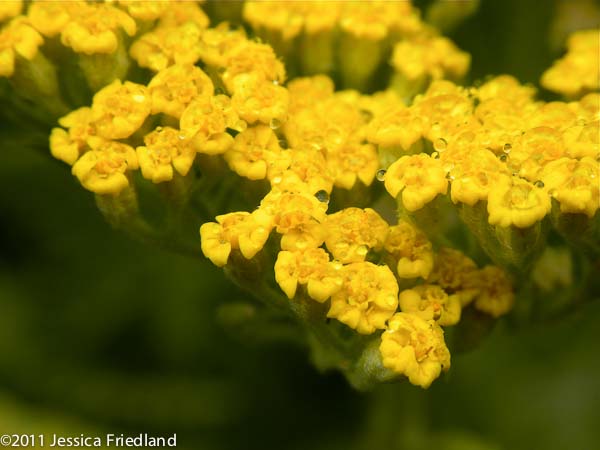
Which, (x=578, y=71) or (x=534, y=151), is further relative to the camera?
(x=578, y=71)

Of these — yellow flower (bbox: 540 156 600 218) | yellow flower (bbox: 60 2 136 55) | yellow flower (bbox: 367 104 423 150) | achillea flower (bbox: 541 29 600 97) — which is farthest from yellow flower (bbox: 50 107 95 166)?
achillea flower (bbox: 541 29 600 97)

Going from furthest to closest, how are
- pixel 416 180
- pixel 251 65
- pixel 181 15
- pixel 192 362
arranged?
pixel 192 362 < pixel 181 15 < pixel 251 65 < pixel 416 180

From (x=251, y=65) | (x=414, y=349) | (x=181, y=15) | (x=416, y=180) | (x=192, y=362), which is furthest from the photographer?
(x=192, y=362)

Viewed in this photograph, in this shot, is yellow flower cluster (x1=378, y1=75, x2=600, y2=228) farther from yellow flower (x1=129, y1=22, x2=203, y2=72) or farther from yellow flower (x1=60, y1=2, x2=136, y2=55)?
yellow flower (x1=60, y1=2, x2=136, y2=55)

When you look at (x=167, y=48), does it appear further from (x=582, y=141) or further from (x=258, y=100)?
(x=582, y=141)

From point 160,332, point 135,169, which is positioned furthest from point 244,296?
point 135,169

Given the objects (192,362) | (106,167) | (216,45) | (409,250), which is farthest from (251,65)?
(192,362)

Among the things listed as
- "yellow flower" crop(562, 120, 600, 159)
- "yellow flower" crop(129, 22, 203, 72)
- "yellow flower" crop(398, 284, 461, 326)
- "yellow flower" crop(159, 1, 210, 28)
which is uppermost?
"yellow flower" crop(159, 1, 210, 28)
